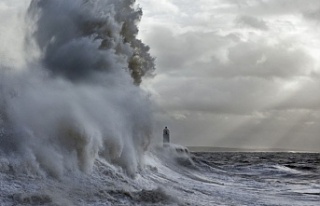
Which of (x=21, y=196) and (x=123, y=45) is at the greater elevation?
(x=123, y=45)

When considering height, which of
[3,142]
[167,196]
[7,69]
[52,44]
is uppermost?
[52,44]

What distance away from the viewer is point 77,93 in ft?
50.0

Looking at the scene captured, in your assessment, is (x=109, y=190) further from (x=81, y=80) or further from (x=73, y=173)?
(x=81, y=80)

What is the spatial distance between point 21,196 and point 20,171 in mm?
1476

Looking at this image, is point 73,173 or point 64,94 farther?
point 64,94

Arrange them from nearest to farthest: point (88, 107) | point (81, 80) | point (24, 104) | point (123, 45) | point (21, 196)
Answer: point (21, 196), point (24, 104), point (88, 107), point (81, 80), point (123, 45)

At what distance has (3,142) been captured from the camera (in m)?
11.1

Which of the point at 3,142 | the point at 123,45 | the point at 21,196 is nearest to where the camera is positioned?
the point at 21,196

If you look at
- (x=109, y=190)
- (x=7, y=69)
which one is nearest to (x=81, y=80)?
(x=7, y=69)

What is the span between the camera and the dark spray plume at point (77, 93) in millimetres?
11930

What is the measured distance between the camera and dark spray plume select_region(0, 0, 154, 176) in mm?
11930

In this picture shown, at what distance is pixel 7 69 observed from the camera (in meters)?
14.0

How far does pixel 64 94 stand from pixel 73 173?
3.60m

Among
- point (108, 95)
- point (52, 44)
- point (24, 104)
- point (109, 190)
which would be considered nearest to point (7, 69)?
point (24, 104)
